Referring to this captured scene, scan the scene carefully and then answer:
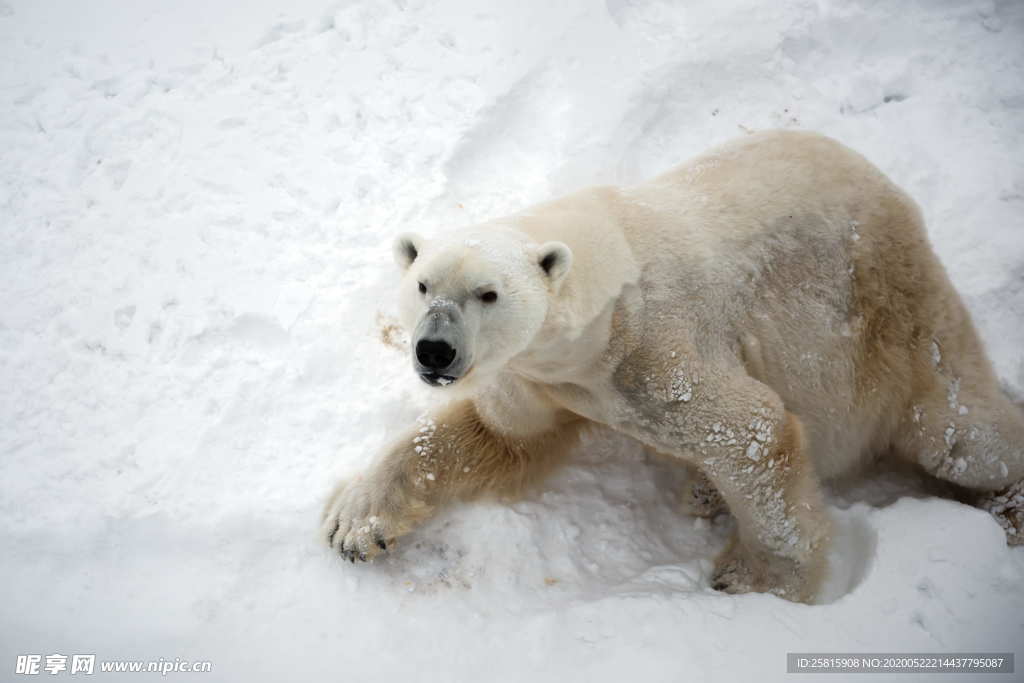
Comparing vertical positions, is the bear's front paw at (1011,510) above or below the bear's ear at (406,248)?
below

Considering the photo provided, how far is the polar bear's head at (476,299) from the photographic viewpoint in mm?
2551

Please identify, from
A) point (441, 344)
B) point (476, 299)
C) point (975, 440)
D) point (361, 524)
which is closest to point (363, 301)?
point (361, 524)

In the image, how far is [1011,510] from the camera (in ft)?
12.2

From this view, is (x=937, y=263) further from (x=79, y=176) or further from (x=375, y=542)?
(x=79, y=176)

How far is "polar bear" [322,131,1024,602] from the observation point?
313 centimetres

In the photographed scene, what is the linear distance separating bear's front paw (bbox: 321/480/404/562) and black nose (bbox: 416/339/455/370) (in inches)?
49.6

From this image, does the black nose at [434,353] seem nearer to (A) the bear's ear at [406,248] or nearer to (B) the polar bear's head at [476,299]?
(B) the polar bear's head at [476,299]

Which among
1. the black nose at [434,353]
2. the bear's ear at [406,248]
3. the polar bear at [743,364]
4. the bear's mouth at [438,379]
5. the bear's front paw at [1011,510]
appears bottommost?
the bear's front paw at [1011,510]

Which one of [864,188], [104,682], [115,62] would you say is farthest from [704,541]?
[115,62]

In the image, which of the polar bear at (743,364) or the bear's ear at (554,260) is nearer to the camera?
the bear's ear at (554,260)

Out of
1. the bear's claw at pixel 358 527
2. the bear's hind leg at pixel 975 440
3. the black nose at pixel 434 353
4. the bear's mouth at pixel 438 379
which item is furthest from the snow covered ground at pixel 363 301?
the black nose at pixel 434 353

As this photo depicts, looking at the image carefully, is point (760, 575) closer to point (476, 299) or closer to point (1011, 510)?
point (1011, 510)

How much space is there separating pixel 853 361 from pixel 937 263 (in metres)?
0.63

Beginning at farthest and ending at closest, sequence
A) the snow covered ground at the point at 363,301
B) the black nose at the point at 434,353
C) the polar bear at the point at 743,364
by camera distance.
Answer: the snow covered ground at the point at 363,301, the polar bear at the point at 743,364, the black nose at the point at 434,353
